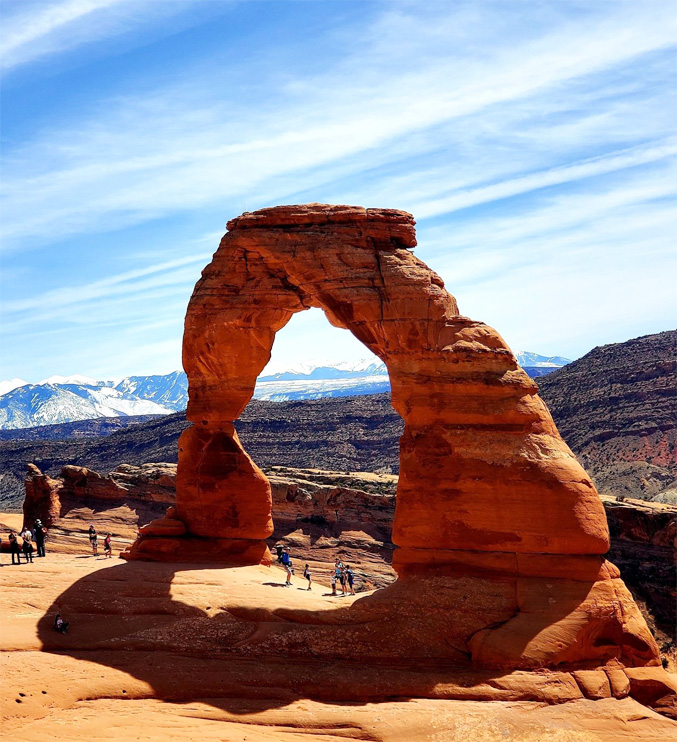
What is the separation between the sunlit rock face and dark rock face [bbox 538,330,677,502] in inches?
1615

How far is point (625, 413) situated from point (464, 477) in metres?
56.6

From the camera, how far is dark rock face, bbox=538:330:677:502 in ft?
223

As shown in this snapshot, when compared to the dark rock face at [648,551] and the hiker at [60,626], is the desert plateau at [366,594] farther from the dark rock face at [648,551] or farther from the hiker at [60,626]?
the dark rock face at [648,551]

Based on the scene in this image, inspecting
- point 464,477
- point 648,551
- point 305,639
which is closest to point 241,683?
point 305,639

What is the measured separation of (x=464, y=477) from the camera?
2467 cm

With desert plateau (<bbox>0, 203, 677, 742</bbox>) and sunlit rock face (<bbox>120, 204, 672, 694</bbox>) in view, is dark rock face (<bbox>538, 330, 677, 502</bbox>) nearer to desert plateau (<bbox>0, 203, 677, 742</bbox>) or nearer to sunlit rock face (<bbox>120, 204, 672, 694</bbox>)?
desert plateau (<bbox>0, 203, 677, 742</bbox>)

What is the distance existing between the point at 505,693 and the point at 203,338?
14612 millimetres

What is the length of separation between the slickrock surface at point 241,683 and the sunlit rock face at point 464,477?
33.8 inches

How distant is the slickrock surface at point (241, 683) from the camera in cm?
2008

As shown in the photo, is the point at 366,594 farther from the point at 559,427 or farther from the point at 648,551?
the point at 559,427

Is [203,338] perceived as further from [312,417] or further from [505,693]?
[312,417]

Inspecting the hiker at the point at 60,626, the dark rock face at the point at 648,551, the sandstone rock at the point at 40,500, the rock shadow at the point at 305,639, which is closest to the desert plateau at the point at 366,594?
the rock shadow at the point at 305,639

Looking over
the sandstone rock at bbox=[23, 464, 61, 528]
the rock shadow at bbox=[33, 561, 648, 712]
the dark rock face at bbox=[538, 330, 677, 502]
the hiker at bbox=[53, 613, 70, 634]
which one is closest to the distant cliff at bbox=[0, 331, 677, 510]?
the dark rock face at bbox=[538, 330, 677, 502]

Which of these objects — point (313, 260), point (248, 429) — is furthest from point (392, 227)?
point (248, 429)
